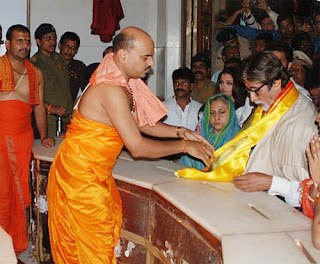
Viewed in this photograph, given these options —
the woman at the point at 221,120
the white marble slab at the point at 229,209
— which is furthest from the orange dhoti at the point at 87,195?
the woman at the point at 221,120

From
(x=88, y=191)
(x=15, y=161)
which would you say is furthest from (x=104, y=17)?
(x=88, y=191)

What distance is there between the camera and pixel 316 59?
18.7ft

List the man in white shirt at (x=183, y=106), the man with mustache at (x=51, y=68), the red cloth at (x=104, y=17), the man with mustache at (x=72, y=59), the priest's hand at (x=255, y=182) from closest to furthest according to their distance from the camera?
1. the priest's hand at (x=255, y=182)
2. the man in white shirt at (x=183, y=106)
3. the man with mustache at (x=51, y=68)
4. the man with mustache at (x=72, y=59)
5. the red cloth at (x=104, y=17)

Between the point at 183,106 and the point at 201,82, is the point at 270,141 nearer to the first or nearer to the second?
the point at 183,106

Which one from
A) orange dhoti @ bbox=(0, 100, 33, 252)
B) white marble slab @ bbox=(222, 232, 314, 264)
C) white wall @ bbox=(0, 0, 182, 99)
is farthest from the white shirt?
white marble slab @ bbox=(222, 232, 314, 264)

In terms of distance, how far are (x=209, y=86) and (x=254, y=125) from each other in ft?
9.30

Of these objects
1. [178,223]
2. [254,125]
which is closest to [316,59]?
[254,125]

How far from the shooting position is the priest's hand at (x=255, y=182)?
2.91 m

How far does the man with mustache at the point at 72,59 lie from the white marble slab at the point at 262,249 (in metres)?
4.65

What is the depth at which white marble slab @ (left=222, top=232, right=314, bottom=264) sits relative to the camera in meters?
1.98

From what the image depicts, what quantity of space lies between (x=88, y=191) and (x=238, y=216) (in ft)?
3.17

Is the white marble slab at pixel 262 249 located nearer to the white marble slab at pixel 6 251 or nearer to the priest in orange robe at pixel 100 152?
the white marble slab at pixel 6 251

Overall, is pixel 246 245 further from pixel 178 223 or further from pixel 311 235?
pixel 178 223

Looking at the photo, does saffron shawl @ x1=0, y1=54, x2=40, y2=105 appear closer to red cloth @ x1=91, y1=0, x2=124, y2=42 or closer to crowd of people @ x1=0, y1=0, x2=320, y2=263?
crowd of people @ x1=0, y1=0, x2=320, y2=263
